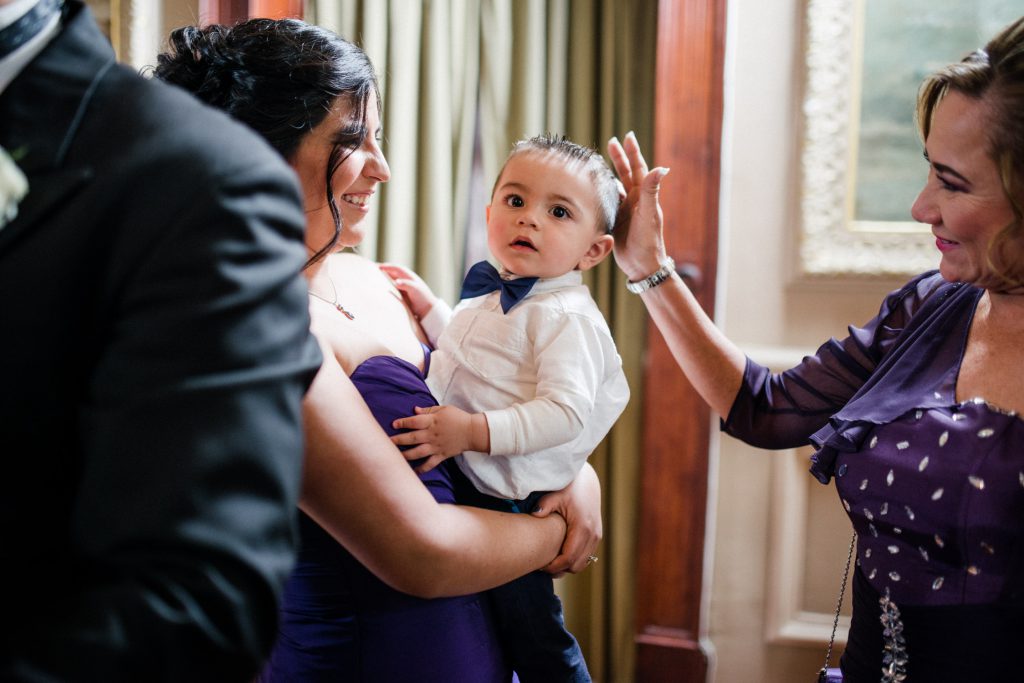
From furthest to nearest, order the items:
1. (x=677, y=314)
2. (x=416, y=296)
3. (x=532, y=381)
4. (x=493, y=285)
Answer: (x=677, y=314)
(x=416, y=296)
(x=493, y=285)
(x=532, y=381)

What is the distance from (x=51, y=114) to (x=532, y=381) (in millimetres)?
924

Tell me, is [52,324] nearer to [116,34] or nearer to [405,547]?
[405,547]

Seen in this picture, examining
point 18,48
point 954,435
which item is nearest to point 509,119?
point 954,435

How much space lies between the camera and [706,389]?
196 cm

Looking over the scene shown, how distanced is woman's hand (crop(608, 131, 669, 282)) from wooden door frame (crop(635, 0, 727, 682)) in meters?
0.97

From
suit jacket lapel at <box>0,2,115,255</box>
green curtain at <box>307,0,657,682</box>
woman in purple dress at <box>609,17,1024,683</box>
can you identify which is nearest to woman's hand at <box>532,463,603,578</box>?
woman in purple dress at <box>609,17,1024,683</box>

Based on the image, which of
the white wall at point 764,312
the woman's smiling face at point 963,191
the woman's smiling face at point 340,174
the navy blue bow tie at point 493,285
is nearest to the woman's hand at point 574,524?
the navy blue bow tie at point 493,285

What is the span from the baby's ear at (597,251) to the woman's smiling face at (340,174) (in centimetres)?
43

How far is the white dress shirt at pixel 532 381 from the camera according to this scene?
1.45m

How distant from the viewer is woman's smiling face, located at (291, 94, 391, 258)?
136cm

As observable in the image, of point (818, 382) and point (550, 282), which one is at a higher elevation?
point (550, 282)

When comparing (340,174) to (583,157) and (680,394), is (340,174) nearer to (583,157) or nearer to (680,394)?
(583,157)

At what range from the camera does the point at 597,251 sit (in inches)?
68.9

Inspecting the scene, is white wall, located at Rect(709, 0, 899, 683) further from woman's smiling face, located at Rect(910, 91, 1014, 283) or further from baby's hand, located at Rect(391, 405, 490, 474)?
baby's hand, located at Rect(391, 405, 490, 474)
